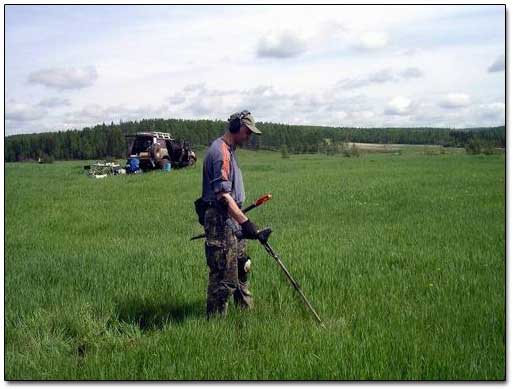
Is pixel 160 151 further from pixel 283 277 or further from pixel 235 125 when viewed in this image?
pixel 283 277

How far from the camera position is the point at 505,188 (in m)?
3.91

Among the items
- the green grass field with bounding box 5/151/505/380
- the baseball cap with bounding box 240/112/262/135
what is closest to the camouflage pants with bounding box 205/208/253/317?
the green grass field with bounding box 5/151/505/380

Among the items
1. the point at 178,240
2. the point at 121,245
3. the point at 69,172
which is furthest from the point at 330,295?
the point at 69,172

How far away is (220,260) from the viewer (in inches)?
168

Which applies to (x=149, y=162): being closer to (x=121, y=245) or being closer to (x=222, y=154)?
(x=222, y=154)

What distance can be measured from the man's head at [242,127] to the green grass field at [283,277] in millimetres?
519

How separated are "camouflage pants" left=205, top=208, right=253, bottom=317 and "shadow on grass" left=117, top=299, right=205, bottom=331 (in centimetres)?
22

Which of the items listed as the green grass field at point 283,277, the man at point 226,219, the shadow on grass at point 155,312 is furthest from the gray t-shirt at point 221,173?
the shadow on grass at point 155,312

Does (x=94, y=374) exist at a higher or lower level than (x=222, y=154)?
lower

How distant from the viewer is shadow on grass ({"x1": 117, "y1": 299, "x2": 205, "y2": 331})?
4.39 meters

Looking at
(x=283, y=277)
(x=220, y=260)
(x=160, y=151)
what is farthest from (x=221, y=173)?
(x=283, y=277)

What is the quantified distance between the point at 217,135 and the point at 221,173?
1.61 ft

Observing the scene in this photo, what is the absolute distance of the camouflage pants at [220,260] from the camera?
13.9 ft

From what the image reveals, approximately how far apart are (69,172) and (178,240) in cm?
140
